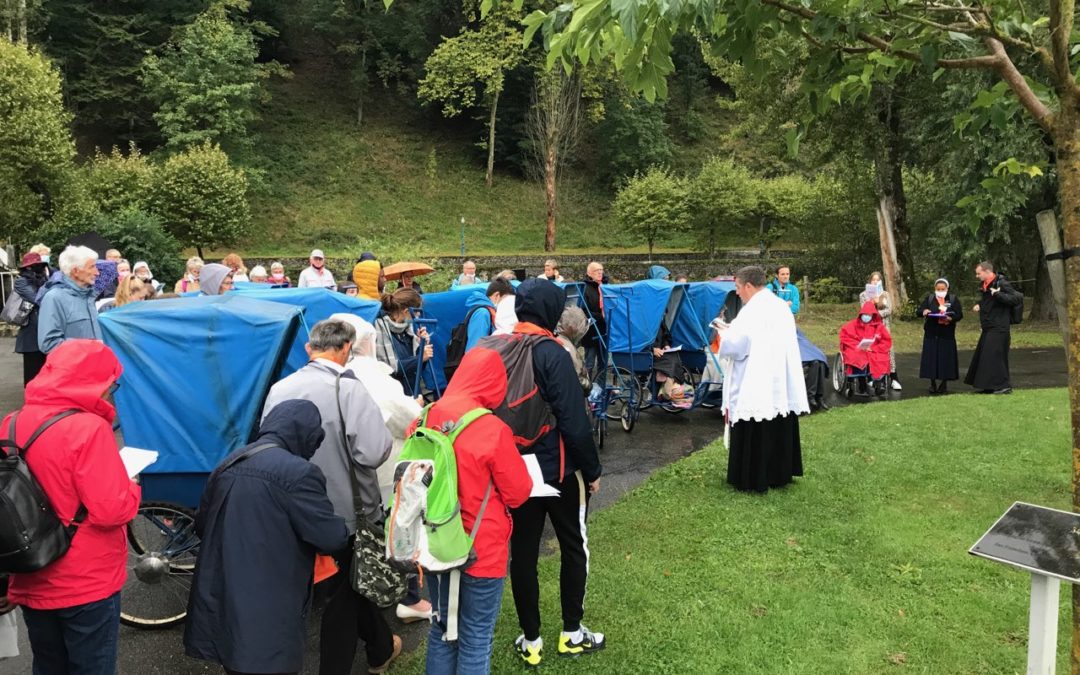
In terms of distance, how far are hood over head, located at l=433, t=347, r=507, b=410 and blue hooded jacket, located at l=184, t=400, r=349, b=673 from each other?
2.23 feet

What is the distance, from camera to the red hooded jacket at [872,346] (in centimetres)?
1164

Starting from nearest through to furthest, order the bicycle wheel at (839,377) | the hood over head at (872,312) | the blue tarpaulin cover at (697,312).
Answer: the blue tarpaulin cover at (697,312), the hood over head at (872,312), the bicycle wheel at (839,377)

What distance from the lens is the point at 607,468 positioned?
7996 millimetres

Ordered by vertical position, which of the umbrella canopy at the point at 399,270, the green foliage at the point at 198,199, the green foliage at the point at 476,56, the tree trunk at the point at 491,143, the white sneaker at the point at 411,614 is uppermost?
the green foliage at the point at 476,56

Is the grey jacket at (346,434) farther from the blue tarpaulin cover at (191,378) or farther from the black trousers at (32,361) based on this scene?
the black trousers at (32,361)

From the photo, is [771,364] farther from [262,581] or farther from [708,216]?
[708,216]

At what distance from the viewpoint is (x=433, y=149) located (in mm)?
47031

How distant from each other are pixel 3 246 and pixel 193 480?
975 inches

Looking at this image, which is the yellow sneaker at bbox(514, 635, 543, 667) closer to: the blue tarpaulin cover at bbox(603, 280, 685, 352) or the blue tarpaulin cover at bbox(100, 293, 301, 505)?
the blue tarpaulin cover at bbox(100, 293, 301, 505)

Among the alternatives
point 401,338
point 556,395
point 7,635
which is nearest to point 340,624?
point 7,635

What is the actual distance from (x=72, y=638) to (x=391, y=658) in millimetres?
1613

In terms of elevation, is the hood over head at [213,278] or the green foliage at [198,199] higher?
the green foliage at [198,199]

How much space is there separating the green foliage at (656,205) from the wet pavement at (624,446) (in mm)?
20586

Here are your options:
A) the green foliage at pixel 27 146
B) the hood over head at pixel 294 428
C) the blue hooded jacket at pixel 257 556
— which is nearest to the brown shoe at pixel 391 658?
the blue hooded jacket at pixel 257 556
